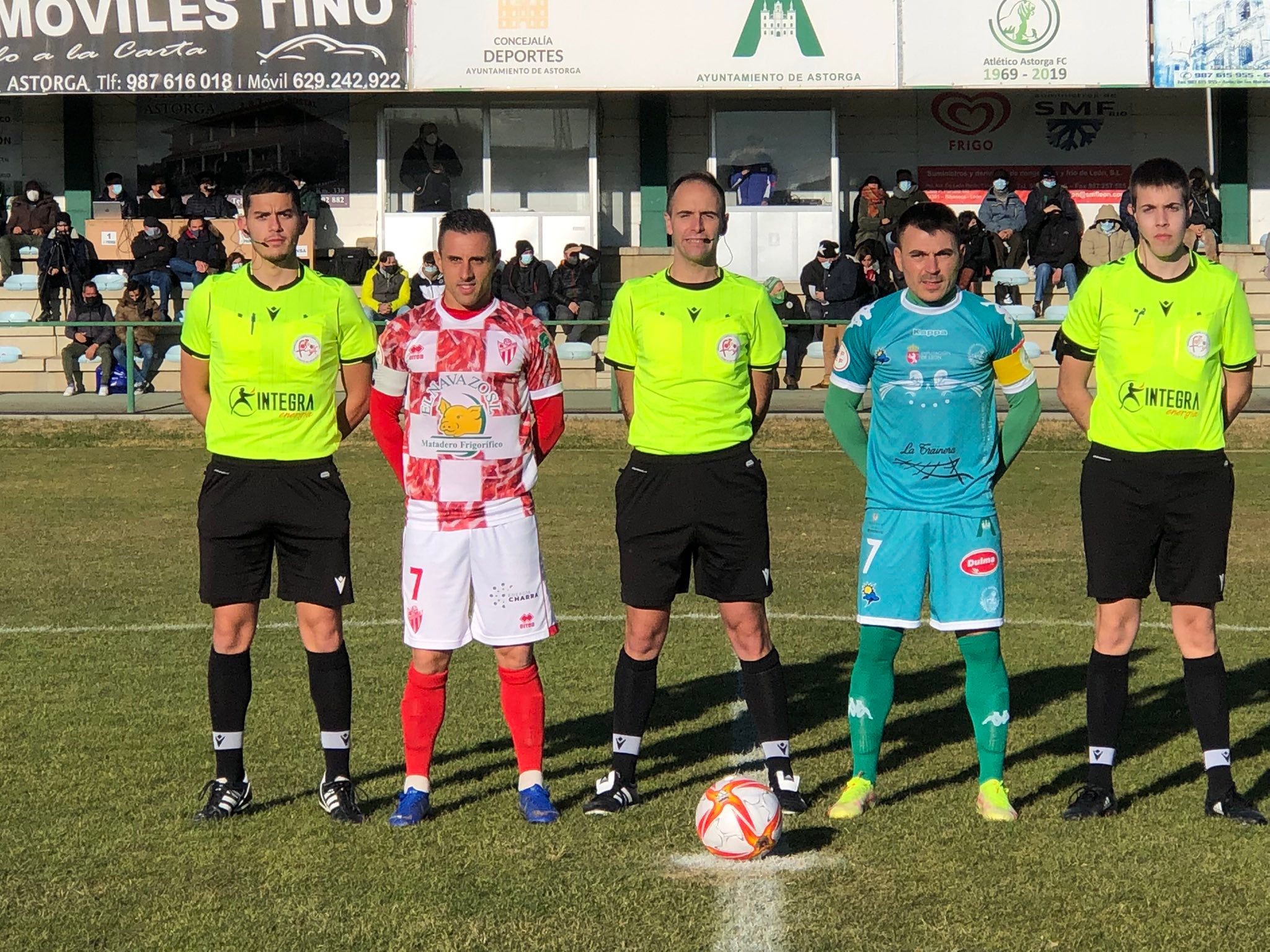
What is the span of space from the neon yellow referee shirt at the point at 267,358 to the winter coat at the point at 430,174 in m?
20.6

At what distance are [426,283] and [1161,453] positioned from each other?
17.1 metres

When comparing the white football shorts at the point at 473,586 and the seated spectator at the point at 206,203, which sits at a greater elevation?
the seated spectator at the point at 206,203

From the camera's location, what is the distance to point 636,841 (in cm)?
540

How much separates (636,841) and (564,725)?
67.9 inches

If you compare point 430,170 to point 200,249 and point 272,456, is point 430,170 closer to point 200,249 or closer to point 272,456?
point 200,249

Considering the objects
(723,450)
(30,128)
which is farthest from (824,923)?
(30,128)

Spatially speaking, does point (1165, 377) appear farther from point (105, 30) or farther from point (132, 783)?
point (105, 30)

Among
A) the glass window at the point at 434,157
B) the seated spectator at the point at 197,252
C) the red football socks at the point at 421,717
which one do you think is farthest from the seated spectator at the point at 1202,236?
the red football socks at the point at 421,717

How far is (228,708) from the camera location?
5.78 meters

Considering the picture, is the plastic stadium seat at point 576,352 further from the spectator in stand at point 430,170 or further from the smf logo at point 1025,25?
the smf logo at point 1025,25

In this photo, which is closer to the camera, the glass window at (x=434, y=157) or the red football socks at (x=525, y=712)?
the red football socks at (x=525, y=712)

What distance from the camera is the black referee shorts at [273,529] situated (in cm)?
561

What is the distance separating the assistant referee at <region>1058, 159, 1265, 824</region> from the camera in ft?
18.3

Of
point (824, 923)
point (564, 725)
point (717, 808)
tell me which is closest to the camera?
point (824, 923)
